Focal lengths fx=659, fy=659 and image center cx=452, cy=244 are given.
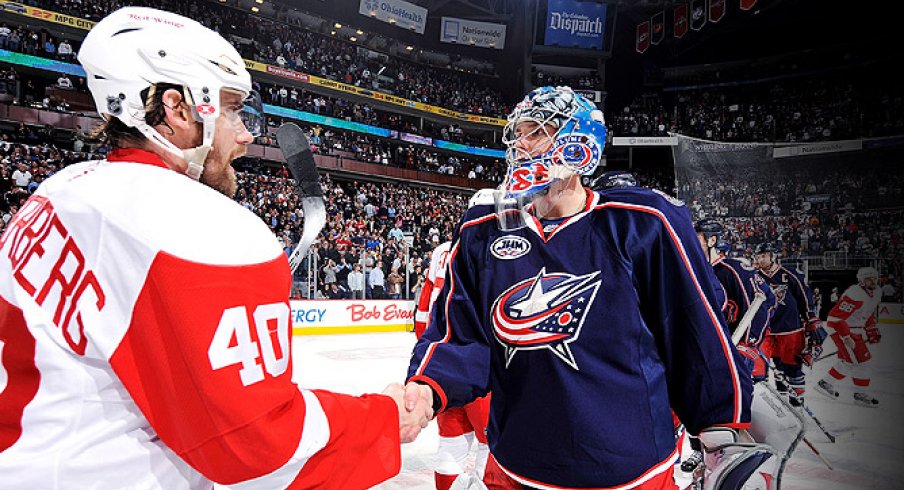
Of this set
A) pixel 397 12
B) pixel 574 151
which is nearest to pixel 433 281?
pixel 574 151

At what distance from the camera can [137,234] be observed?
98 centimetres

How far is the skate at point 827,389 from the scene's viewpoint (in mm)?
7491

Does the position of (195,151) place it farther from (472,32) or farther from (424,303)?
(472,32)

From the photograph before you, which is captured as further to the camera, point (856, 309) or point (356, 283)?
point (356, 283)

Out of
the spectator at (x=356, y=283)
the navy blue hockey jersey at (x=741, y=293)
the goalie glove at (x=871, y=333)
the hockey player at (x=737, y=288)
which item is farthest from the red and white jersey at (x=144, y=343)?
the spectator at (x=356, y=283)

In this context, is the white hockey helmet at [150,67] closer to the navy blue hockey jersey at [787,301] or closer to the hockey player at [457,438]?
the hockey player at [457,438]

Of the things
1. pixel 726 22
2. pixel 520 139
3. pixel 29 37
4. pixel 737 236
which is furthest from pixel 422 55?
pixel 520 139

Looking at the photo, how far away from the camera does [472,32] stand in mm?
31875

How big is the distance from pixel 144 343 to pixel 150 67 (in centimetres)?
58

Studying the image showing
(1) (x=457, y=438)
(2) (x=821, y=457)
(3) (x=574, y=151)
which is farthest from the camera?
(2) (x=821, y=457)

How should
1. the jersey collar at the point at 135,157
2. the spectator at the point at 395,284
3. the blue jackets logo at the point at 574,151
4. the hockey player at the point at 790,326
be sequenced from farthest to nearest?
1. the spectator at the point at 395,284
2. the hockey player at the point at 790,326
3. the blue jackets logo at the point at 574,151
4. the jersey collar at the point at 135,157

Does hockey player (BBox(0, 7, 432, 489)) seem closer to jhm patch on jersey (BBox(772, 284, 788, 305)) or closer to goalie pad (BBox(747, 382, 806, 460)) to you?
goalie pad (BBox(747, 382, 806, 460))

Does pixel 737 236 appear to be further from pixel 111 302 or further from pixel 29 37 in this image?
pixel 29 37

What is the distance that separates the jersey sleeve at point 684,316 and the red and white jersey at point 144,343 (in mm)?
987
